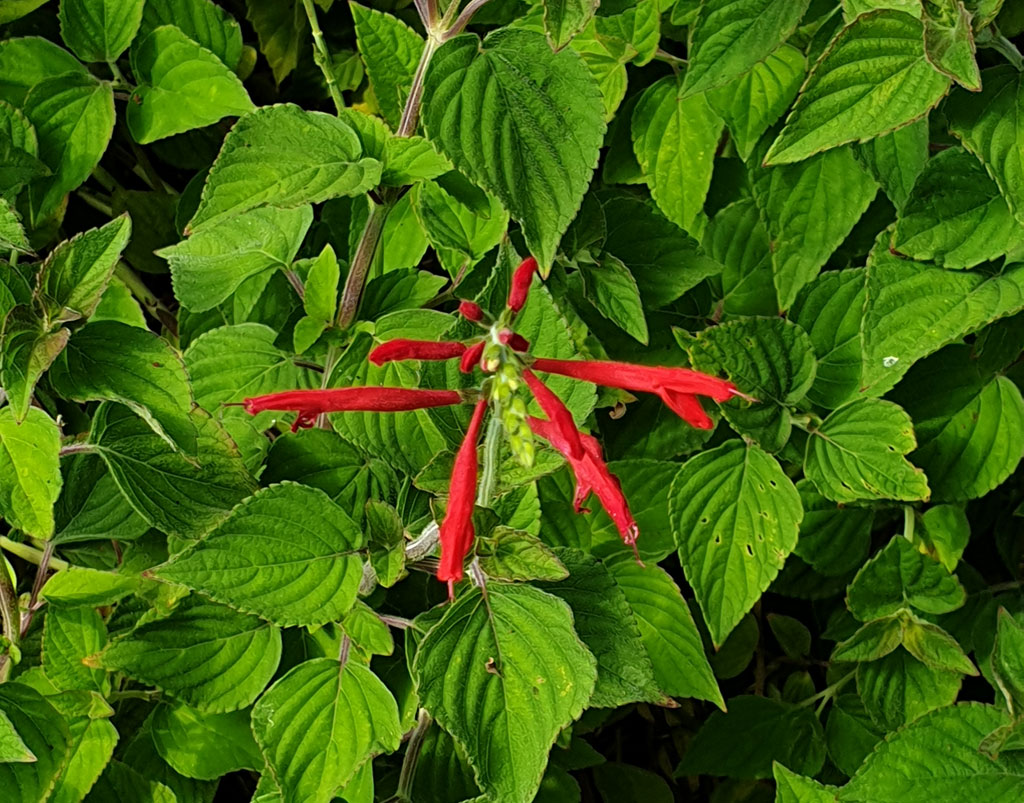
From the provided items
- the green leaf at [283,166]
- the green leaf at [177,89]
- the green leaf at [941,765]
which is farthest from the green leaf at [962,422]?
the green leaf at [177,89]

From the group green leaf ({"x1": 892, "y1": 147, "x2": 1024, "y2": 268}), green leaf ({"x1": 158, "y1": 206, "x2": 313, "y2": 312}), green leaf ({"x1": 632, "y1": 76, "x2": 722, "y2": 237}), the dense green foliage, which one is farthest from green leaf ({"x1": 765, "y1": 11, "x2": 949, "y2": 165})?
green leaf ({"x1": 158, "y1": 206, "x2": 313, "y2": 312})

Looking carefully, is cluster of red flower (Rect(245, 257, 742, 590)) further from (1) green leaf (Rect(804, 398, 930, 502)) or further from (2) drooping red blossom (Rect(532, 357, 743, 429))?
(1) green leaf (Rect(804, 398, 930, 502))

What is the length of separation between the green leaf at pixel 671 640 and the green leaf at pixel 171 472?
0.35 metres

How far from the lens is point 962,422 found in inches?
40.9

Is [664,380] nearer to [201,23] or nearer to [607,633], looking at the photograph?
[607,633]

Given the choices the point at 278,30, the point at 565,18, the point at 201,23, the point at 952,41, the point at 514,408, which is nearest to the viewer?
the point at 514,408

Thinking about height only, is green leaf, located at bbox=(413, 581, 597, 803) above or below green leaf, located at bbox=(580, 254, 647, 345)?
below

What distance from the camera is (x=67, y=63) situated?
1034 millimetres

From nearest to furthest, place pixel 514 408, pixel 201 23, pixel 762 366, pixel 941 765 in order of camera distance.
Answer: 1. pixel 514 408
2. pixel 941 765
3. pixel 762 366
4. pixel 201 23

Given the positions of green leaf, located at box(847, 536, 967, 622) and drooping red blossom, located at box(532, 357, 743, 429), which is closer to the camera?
drooping red blossom, located at box(532, 357, 743, 429)

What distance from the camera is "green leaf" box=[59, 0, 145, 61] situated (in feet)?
3.29

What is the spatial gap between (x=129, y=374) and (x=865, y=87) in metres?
0.61

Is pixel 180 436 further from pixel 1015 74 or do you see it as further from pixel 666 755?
pixel 666 755

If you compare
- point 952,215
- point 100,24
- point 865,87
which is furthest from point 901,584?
point 100,24
